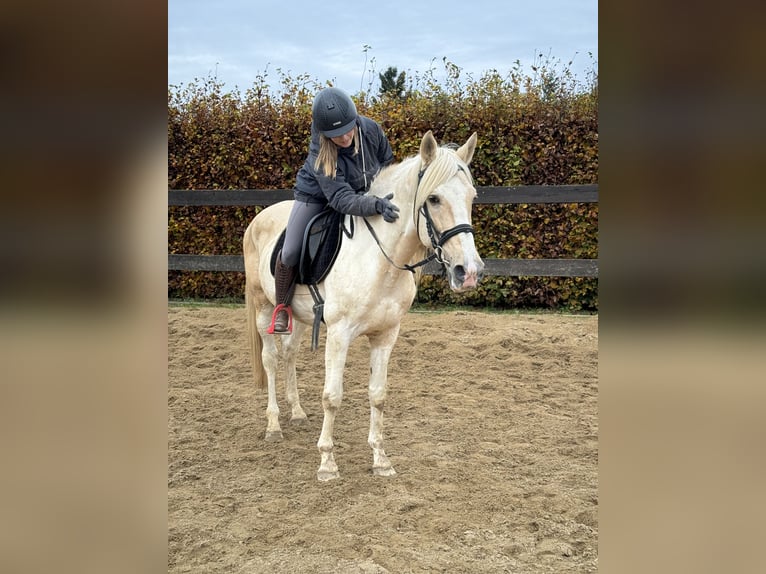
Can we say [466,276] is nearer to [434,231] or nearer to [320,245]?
[434,231]

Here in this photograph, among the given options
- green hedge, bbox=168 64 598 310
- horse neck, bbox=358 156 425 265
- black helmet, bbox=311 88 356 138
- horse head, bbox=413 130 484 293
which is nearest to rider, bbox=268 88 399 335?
black helmet, bbox=311 88 356 138

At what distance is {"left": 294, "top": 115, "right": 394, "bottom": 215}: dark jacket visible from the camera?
11.9ft

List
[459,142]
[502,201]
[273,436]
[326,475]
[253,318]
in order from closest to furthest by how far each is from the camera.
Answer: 1. [326,475]
2. [273,436]
3. [253,318]
4. [502,201]
5. [459,142]

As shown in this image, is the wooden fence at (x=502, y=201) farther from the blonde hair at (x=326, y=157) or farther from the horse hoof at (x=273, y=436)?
the blonde hair at (x=326, y=157)

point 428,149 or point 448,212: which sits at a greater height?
point 428,149

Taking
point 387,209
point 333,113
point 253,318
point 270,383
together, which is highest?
point 333,113

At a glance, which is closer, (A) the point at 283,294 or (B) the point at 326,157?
(B) the point at 326,157

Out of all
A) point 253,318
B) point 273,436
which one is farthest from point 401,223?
point 273,436

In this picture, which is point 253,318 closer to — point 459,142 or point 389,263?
point 389,263

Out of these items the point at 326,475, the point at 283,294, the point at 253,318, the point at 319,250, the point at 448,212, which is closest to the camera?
the point at 448,212

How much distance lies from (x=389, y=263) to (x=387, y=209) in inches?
14.2

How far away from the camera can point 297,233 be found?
4.05 metres
